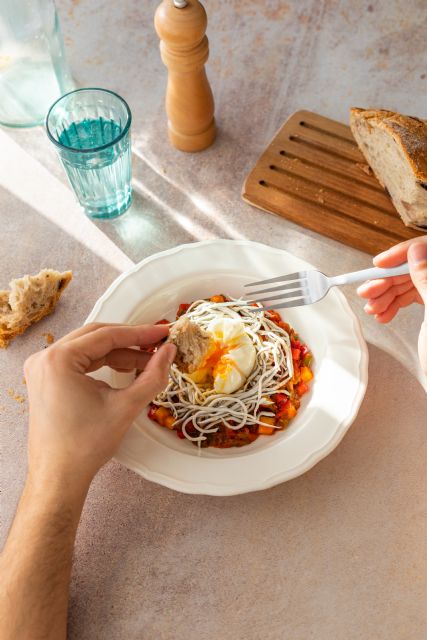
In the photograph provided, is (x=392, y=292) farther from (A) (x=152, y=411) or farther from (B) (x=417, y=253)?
(A) (x=152, y=411)

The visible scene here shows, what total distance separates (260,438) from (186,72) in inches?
44.2

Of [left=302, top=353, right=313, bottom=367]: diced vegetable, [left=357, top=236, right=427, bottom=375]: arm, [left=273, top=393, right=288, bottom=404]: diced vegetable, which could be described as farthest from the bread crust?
[left=273, top=393, right=288, bottom=404]: diced vegetable

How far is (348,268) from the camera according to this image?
78.0 inches

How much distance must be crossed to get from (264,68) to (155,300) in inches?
46.5

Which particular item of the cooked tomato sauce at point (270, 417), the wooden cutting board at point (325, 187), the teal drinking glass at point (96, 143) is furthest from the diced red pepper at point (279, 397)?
the teal drinking glass at point (96, 143)

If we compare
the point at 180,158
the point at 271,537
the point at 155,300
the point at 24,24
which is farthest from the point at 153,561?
the point at 24,24

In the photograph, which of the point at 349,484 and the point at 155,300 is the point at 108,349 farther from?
the point at 349,484

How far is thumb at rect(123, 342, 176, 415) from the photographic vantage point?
4.65 feet

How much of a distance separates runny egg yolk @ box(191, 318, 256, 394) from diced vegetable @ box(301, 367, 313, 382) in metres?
0.13

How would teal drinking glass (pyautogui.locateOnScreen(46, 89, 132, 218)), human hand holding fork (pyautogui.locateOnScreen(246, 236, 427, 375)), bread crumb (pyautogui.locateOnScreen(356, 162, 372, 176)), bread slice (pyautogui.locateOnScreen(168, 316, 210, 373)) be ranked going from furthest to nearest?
1. bread crumb (pyautogui.locateOnScreen(356, 162, 372, 176))
2. teal drinking glass (pyautogui.locateOnScreen(46, 89, 132, 218))
3. bread slice (pyautogui.locateOnScreen(168, 316, 210, 373))
4. human hand holding fork (pyautogui.locateOnScreen(246, 236, 427, 375))

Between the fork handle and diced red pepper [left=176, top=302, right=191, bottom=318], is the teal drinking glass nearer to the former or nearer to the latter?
diced red pepper [left=176, top=302, right=191, bottom=318]

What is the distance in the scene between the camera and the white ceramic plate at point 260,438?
1450 mm

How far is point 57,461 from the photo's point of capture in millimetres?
1389

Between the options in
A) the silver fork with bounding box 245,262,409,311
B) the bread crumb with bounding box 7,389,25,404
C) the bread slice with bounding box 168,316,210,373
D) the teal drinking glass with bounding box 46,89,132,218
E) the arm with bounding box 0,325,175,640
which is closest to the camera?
the arm with bounding box 0,325,175,640
